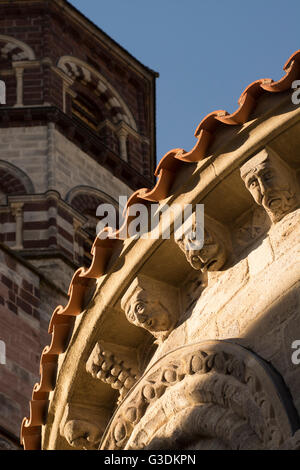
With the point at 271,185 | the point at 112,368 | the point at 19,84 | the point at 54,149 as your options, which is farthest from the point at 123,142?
the point at 271,185

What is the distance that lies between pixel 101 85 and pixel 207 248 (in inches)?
720

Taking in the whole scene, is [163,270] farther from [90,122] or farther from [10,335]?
[90,122]

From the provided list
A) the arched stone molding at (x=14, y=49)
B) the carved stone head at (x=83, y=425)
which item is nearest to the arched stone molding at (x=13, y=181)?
the arched stone molding at (x=14, y=49)

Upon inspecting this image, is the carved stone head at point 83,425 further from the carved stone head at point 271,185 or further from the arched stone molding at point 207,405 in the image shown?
the carved stone head at point 271,185

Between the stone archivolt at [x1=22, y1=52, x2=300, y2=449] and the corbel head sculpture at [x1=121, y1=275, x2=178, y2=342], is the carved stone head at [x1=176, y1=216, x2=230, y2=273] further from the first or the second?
the corbel head sculpture at [x1=121, y1=275, x2=178, y2=342]

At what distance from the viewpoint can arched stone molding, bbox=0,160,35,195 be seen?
21016 millimetres

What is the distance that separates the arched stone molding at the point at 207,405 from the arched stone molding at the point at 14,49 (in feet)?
57.7

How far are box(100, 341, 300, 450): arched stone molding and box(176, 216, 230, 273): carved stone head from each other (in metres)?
0.62

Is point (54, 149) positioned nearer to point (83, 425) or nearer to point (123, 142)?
point (123, 142)

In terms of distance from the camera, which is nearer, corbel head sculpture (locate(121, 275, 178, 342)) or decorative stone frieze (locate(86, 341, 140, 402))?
corbel head sculpture (locate(121, 275, 178, 342))

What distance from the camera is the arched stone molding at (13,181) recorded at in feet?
68.9

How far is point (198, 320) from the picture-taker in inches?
286

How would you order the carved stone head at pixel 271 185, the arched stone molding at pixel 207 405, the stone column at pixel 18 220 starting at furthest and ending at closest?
the stone column at pixel 18 220 < the carved stone head at pixel 271 185 < the arched stone molding at pixel 207 405

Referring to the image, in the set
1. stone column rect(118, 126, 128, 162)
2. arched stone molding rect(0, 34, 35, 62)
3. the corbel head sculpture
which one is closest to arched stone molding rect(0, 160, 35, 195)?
stone column rect(118, 126, 128, 162)
